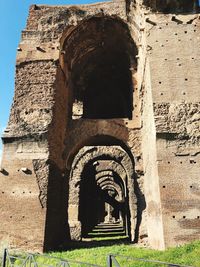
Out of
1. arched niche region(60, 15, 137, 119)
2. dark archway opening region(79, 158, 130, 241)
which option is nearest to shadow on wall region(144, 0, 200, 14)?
arched niche region(60, 15, 137, 119)

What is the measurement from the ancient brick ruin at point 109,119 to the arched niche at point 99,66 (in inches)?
1.8

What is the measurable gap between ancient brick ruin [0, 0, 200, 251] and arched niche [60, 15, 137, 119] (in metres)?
0.05

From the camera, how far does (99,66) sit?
1153 cm

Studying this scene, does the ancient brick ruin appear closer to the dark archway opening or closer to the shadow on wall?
the shadow on wall

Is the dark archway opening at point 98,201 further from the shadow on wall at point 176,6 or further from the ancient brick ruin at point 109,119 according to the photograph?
the shadow on wall at point 176,6

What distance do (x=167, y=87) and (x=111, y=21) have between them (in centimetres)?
394

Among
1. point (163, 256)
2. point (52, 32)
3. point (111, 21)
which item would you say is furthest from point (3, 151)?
point (111, 21)

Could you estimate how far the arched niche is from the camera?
31.8 ft

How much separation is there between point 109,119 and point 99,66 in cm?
343

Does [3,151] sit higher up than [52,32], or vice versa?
[52,32]

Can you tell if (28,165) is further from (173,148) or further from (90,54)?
(90,54)

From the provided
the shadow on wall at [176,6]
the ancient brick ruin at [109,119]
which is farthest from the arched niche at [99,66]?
the shadow on wall at [176,6]

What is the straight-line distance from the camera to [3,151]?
7.75 meters

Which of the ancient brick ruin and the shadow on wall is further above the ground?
the shadow on wall
